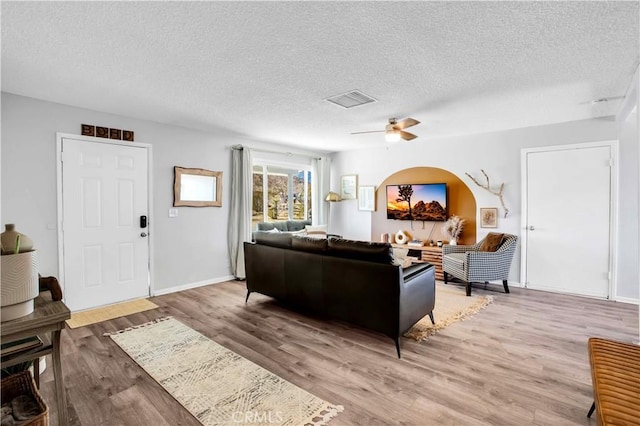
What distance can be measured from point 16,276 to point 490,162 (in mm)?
5715

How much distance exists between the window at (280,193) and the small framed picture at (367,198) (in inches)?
47.2

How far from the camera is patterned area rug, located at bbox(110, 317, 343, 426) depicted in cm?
196

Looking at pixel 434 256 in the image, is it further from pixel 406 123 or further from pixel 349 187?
pixel 406 123

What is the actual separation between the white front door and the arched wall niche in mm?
4307

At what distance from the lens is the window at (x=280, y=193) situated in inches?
241

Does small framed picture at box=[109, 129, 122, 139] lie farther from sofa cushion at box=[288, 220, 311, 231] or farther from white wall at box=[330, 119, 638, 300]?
white wall at box=[330, 119, 638, 300]

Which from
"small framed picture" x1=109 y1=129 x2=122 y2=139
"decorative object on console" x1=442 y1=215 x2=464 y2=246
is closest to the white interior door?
"decorative object on console" x1=442 y1=215 x2=464 y2=246

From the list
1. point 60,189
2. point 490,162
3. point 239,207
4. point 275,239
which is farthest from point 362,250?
point 60,189

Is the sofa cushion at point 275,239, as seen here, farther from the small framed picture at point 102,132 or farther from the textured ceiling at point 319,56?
the small framed picture at point 102,132

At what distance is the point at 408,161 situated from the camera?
6094 mm

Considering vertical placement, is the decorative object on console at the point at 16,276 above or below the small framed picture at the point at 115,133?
below

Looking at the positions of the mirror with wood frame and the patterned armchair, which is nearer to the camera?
the patterned armchair

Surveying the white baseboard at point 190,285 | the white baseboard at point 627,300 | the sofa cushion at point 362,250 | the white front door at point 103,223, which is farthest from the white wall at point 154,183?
the white baseboard at point 627,300

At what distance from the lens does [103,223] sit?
4.00 metres
